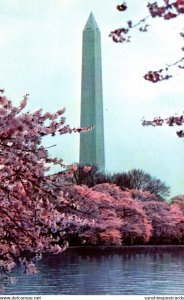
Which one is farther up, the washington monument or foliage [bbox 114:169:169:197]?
the washington monument

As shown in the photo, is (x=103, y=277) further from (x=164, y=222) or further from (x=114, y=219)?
(x=164, y=222)

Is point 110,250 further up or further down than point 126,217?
further down

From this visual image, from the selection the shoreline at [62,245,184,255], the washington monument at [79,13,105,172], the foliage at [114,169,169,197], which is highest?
the washington monument at [79,13,105,172]

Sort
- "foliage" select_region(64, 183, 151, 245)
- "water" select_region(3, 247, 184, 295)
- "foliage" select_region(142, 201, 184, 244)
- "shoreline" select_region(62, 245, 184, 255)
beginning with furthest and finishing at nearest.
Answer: "foliage" select_region(142, 201, 184, 244) < "foliage" select_region(64, 183, 151, 245) < "shoreline" select_region(62, 245, 184, 255) < "water" select_region(3, 247, 184, 295)

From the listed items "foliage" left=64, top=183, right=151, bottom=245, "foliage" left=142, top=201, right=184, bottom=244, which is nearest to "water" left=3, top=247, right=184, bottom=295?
"foliage" left=64, top=183, right=151, bottom=245

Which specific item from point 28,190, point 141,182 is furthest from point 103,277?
point 141,182

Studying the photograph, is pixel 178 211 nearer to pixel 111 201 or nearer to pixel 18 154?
pixel 111 201

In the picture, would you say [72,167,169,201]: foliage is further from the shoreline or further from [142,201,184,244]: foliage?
the shoreline

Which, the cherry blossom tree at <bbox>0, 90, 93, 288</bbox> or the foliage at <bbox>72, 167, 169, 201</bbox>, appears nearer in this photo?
the cherry blossom tree at <bbox>0, 90, 93, 288</bbox>

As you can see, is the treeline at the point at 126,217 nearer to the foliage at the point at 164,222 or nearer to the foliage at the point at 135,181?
the foliage at the point at 164,222
